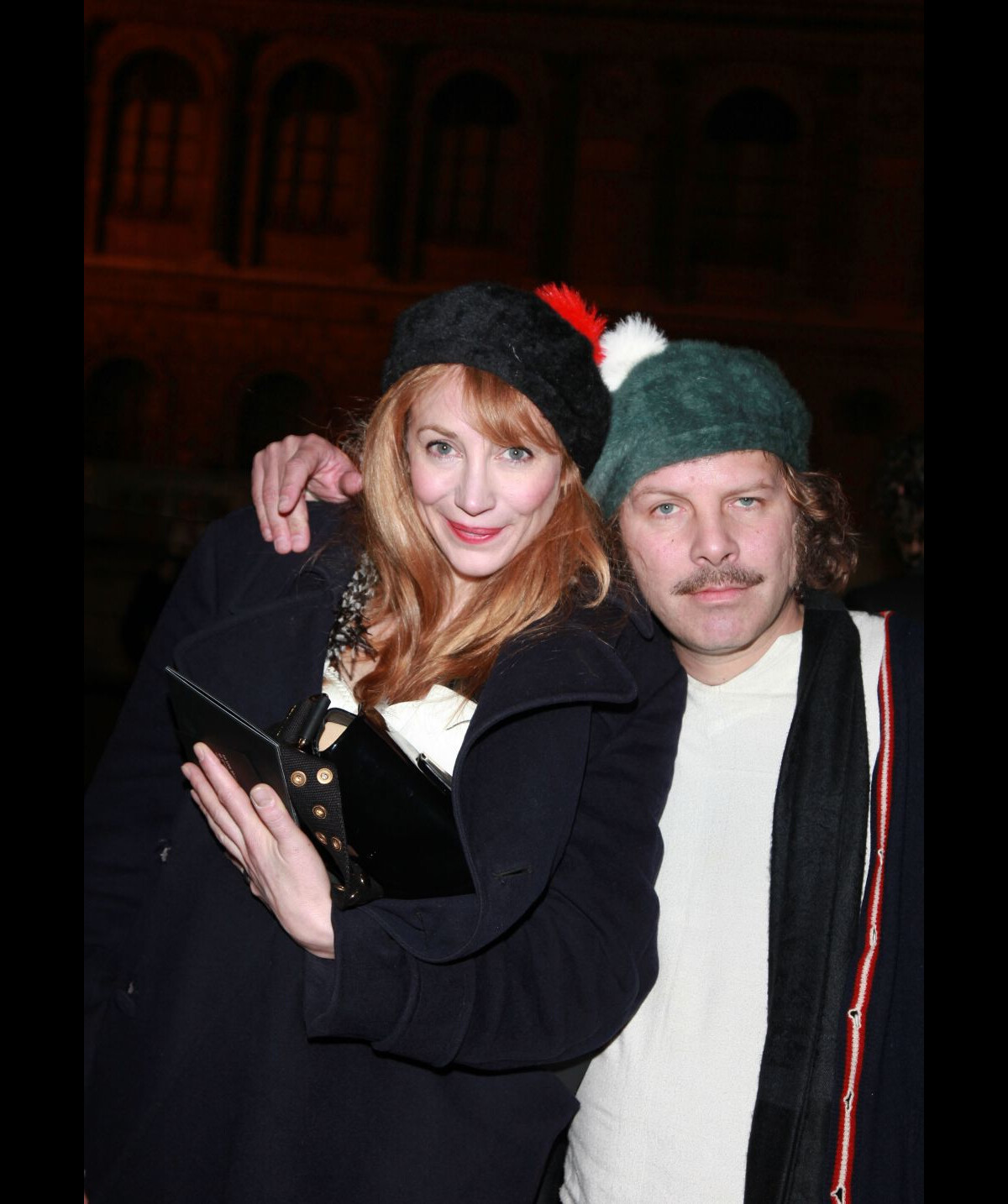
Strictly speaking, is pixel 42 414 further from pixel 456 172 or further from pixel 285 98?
pixel 285 98

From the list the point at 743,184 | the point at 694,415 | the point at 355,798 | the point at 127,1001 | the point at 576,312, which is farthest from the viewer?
the point at 743,184

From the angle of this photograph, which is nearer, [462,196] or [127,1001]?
[127,1001]

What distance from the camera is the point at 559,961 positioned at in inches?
71.3

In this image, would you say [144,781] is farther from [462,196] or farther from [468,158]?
[468,158]

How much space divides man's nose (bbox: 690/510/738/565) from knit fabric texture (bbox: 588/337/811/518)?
5.9 inches

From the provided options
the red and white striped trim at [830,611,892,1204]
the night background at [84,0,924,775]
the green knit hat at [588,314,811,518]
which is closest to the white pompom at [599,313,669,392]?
the green knit hat at [588,314,811,518]

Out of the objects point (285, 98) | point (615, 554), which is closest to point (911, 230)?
point (285, 98)

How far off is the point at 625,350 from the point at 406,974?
145 cm

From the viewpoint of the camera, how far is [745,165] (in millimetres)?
17578

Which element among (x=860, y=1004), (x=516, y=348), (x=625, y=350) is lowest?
(x=860, y=1004)

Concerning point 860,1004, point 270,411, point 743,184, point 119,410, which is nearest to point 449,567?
point 860,1004

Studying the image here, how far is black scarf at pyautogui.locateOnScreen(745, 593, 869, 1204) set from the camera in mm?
1802

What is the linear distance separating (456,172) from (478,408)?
683 inches

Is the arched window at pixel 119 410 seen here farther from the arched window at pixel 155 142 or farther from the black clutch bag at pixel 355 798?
the black clutch bag at pixel 355 798
